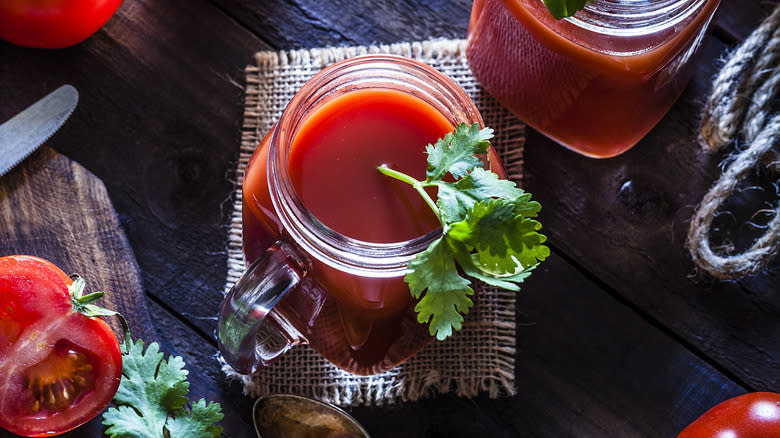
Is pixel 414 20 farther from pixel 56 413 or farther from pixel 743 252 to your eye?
pixel 56 413

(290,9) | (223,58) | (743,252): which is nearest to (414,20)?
(290,9)

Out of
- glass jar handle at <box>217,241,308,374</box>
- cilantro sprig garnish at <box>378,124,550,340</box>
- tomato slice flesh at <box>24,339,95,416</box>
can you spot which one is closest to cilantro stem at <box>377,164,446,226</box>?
cilantro sprig garnish at <box>378,124,550,340</box>

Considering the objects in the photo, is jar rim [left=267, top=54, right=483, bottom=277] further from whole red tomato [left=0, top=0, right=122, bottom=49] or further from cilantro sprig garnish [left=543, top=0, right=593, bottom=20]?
whole red tomato [left=0, top=0, right=122, bottom=49]

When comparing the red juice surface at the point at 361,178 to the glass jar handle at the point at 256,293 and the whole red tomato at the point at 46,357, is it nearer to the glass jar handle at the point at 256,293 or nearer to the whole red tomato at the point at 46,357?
the glass jar handle at the point at 256,293

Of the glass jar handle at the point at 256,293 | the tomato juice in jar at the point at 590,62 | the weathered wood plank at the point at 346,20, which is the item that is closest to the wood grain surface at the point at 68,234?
the glass jar handle at the point at 256,293

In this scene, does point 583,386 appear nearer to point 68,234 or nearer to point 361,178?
point 361,178

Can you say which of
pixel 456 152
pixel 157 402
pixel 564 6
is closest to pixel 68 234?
pixel 157 402

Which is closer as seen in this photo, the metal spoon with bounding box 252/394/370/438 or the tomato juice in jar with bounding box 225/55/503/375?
the tomato juice in jar with bounding box 225/55/503/375
